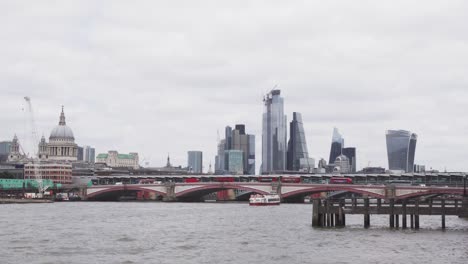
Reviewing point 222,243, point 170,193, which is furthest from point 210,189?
point 222,243

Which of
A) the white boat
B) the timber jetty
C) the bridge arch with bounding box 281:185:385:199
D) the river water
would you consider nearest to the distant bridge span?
the bridge arch with bounding box 281:185:385:199

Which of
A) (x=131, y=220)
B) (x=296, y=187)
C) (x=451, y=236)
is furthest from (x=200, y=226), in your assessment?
(x=296, y=187)

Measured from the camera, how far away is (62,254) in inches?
2416

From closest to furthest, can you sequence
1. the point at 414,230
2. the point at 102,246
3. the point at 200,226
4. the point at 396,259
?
the point at 396,259 < the point at 102,246 < the point at 414,230 < the point at 200,226

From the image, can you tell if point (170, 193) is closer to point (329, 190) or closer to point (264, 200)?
point (264, 200)

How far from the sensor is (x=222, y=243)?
70.6 meters

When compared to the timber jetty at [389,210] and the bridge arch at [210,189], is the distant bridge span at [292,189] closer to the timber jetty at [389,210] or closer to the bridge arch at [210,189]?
the bridge arch at [210,189]

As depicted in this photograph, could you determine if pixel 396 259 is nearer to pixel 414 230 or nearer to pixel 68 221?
pixel 414 230

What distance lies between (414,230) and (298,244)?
1960 cm

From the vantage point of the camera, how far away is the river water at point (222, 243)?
193 ft

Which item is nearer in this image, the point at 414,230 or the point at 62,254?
the point at 62,254

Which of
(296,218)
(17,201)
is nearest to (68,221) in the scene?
(296,218)

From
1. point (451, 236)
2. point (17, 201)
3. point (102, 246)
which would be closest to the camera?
point (102, 246)

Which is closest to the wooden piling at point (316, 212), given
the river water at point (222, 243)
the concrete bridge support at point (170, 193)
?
the river water at point (222, 243)
